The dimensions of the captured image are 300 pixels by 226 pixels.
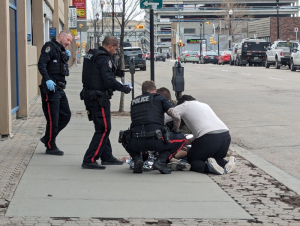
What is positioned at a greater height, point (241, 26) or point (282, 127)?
point (241, 26)

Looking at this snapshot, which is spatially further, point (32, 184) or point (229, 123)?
point (229, 123)

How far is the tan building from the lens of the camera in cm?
966

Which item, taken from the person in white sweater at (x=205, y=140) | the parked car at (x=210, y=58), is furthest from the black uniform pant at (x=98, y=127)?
the parked car at (x=210, y=58)

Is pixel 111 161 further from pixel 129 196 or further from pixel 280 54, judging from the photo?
pixel 280 54

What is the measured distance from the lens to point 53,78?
26.4 ft

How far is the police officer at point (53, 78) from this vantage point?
783 cm

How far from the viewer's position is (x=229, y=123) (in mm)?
12453

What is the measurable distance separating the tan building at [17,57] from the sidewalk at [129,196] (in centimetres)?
181

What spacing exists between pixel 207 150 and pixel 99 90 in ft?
5.11

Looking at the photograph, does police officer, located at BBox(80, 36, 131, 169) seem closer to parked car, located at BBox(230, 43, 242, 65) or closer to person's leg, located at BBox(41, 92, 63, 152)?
person's leg, located at BBox(41, 92, 63, 152)

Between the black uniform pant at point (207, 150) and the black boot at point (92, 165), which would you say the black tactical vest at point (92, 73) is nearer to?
the black boot at point (92, 165)

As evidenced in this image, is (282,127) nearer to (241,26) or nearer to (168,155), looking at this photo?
(168,155)

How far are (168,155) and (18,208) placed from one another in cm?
238

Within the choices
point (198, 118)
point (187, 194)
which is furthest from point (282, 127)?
point (187, 194)
